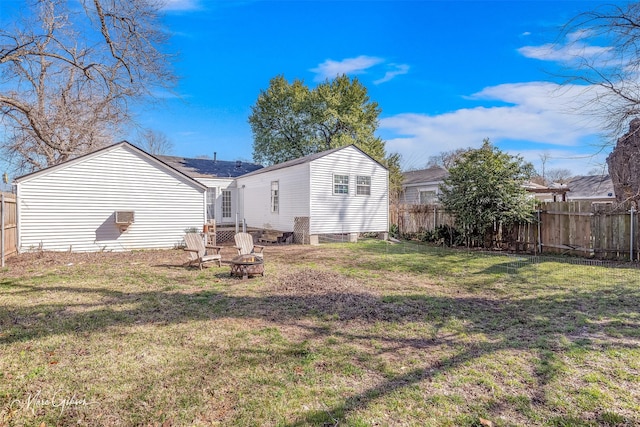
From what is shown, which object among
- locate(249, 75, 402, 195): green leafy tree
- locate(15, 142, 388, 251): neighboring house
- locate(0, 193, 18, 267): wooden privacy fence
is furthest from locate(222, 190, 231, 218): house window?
locate(0, 193, 18, 267): wooden privacy fence

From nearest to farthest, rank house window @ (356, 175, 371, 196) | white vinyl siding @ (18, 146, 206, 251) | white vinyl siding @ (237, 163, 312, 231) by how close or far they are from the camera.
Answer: white vinyl siding @ (18, 146, 206, 251) → white vinyl siding @ (237, 163, 312, 231) → house window @ (356, 175, 371, 196)

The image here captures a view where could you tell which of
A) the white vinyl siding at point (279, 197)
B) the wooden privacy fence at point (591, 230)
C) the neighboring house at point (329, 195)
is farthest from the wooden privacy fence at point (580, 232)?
the white vinyl siding at point (279, 197)

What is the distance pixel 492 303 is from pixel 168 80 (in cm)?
1024

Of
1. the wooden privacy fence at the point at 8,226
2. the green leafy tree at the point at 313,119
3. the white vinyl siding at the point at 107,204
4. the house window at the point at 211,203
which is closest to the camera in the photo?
the wooden privacy fence at the point at 8,226

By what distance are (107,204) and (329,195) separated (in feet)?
27.3

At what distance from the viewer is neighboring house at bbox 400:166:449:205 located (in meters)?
22.0

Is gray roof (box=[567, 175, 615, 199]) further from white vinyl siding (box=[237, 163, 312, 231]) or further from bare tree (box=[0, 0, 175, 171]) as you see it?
bare tree (box=[0, 0, 175, 171])

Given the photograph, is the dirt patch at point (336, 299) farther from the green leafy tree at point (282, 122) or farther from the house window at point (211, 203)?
the green leafy tree at point (282, 122)

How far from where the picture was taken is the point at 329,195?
48.0ft

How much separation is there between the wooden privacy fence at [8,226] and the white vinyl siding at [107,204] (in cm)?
33

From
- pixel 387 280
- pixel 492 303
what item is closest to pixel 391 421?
pixel 492 303

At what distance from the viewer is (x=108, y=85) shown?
10.7 meters

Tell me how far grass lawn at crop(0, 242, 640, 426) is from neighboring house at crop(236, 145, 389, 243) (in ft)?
24.0

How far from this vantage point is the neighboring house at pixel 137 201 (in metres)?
10.4
